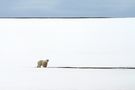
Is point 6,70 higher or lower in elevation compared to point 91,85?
higher

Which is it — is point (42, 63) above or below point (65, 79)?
above

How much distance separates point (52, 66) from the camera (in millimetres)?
14172

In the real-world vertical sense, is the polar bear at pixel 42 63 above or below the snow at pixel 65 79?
above

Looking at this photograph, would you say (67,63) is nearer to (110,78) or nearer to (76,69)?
(76,69)

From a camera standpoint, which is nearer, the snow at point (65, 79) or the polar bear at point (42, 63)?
the snow at point (65, 79)

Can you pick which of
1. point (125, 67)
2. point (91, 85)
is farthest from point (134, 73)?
point (91, 85)

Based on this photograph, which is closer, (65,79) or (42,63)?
(65,79)

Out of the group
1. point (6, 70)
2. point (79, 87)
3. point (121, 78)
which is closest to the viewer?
point (79, 87)

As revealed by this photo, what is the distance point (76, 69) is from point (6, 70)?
58.9 inches

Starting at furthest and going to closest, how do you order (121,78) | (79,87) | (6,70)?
(6,70), (121,78), (79,87)

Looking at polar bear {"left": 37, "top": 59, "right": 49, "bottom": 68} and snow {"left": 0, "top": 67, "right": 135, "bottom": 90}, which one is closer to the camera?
snow {"left": 0, "top": 67, "right": 135, "bottom": 90}

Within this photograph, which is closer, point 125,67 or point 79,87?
point 79,87

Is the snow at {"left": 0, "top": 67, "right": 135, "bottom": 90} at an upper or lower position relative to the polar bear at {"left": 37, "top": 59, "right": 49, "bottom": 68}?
lower

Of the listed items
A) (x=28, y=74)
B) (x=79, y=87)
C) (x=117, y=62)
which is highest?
(x=117, y=62)
